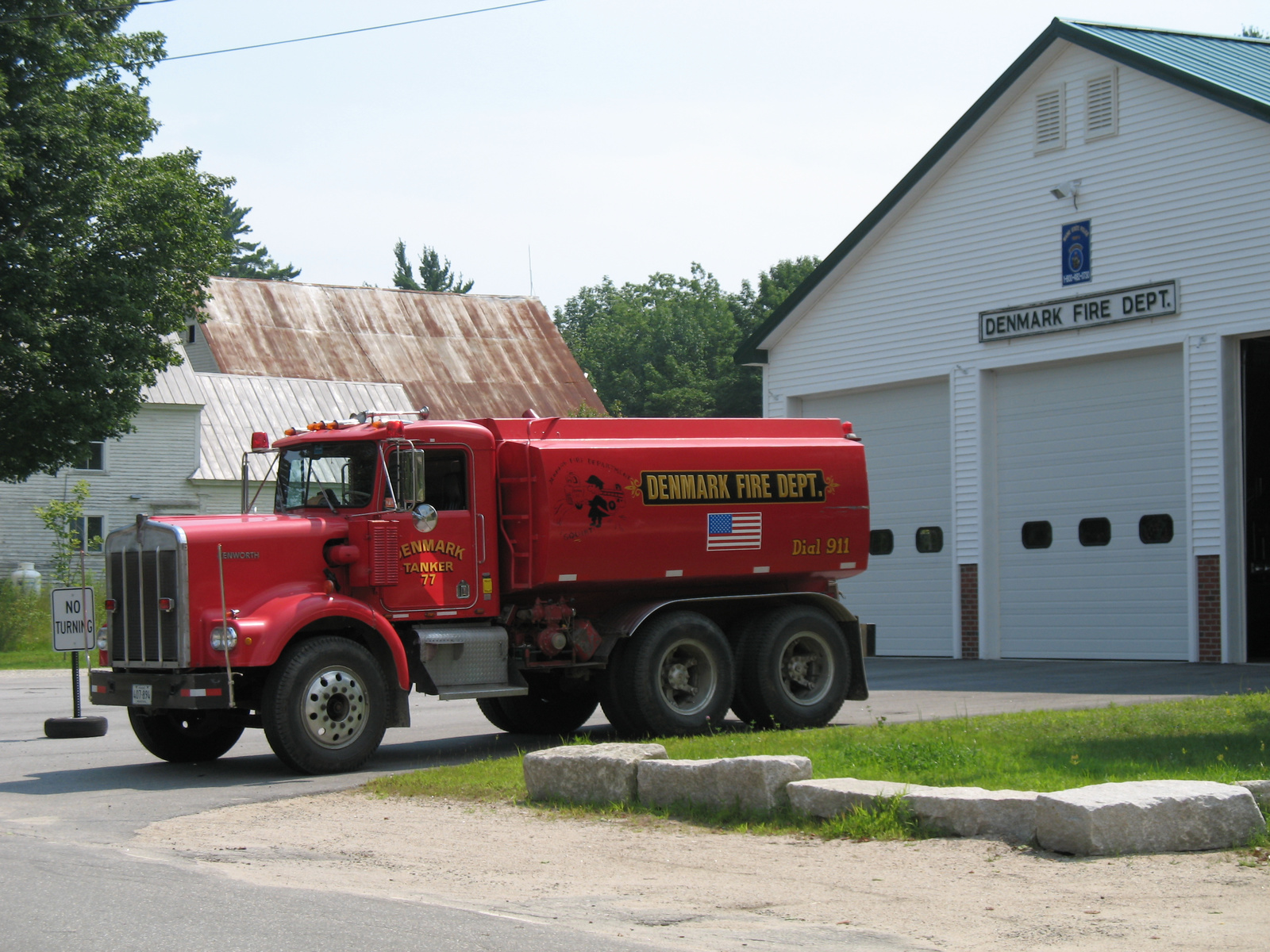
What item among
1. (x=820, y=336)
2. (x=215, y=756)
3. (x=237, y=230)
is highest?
(x=237, y=230)

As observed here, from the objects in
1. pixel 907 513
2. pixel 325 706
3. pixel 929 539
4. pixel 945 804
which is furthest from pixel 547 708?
pixel 907 513

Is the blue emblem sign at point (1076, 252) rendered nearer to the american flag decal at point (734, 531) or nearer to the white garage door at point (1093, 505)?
the white garage door at point (1093, 505)

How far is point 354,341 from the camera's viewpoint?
5194 centimetres

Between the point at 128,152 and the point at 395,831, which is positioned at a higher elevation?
the point at 128,152

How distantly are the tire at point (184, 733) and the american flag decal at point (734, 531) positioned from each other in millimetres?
4507

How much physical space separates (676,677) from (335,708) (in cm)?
323

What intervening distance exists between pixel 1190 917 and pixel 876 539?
19.1 metres

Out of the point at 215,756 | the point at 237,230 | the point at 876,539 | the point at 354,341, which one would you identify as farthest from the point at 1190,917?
the point at 237,230

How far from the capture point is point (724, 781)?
955 cm

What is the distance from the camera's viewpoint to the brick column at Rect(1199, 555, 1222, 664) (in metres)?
20.1

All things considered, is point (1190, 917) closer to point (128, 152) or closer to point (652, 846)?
point (652, 846)

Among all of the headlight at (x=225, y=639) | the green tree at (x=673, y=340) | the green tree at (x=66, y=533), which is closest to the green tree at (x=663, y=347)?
the green tree at (x=673, y=340)

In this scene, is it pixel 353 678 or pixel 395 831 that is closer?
pixel 395 831

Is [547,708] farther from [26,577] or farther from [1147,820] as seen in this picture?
[26,577]
